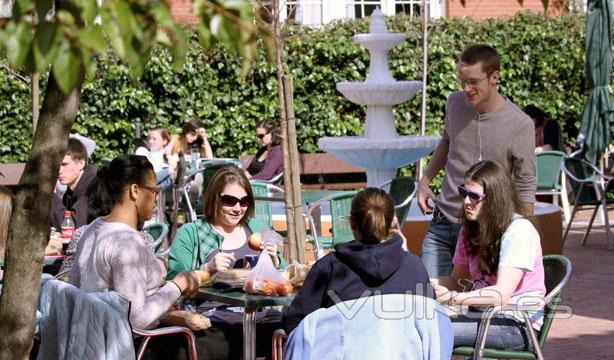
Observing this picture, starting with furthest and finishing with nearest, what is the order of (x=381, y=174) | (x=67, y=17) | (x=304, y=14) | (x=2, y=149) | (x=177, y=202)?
(x=304, y=14), (x=2, y=149), (x=177, y=202), (x=381, y=174), (x=67, y=17)

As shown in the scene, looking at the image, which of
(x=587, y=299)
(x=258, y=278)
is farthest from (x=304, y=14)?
(x=258, y=278)

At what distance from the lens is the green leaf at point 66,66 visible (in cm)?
209

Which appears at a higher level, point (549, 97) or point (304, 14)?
point (304, 14)

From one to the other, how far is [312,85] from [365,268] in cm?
1176

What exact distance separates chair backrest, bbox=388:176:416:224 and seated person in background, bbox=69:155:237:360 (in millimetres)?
4194

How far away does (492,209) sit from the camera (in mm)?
5383

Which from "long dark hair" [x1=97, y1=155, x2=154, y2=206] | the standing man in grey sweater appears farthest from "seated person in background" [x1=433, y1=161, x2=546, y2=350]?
"long dark hair" [x1=97, y1=155, x2=154, y2=206]

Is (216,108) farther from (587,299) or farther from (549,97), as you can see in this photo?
(587,299)

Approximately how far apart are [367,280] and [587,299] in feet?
16.9

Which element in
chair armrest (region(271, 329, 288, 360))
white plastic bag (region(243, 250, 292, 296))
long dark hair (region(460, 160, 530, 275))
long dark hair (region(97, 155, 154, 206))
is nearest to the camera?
long dark hair (region(97, 155, 154, 206))

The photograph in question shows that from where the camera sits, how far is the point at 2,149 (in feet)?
48.6

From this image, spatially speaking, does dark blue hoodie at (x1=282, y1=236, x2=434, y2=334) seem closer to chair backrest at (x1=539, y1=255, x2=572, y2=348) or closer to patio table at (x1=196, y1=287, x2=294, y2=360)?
patio table at (x1=196, y1=287, x2=294, y2=360)

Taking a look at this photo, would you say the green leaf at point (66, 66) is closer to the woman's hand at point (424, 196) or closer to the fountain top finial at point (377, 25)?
the woman's hand at point (424, 196)

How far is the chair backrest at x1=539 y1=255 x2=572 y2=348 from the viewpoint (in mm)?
5254
